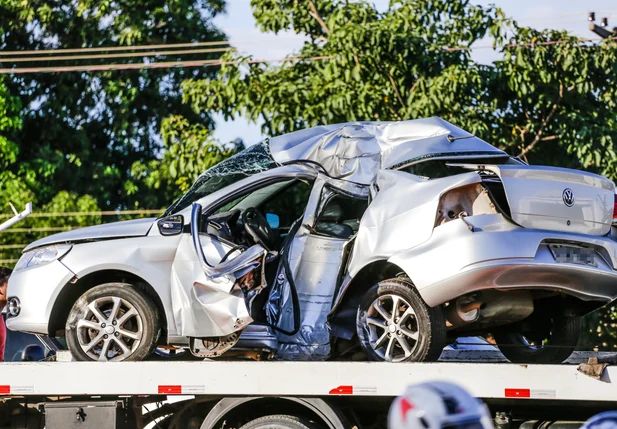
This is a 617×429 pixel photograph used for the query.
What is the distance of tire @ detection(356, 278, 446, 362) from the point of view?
604 centimetres

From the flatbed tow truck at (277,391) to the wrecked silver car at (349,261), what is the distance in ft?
1.09

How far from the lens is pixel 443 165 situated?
6.85m

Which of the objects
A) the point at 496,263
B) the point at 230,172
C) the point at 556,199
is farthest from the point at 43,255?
the point at 556,199

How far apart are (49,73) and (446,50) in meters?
10.3

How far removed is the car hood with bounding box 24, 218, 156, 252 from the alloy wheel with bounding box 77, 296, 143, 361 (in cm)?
44

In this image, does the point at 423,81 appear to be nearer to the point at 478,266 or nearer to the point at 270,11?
the point at 270,11

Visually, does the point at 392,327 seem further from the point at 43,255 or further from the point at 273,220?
the point at 43,255

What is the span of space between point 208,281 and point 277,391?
2.87ft

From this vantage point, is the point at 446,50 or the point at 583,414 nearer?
the point at 583,414

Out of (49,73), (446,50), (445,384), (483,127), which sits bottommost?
(445,384)

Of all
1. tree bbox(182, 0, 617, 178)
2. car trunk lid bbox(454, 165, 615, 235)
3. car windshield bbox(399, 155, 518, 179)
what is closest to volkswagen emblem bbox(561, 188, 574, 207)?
car trunk lid bbox(454, 165, 615, 235)

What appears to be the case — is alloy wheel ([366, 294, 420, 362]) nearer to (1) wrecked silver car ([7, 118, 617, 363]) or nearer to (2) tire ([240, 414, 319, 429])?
(1) wrecked silver car ([7, 118, 617, 363])

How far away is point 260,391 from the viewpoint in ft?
19.8

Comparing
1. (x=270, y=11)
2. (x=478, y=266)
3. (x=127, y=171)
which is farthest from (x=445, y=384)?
(x=127, y=171)
